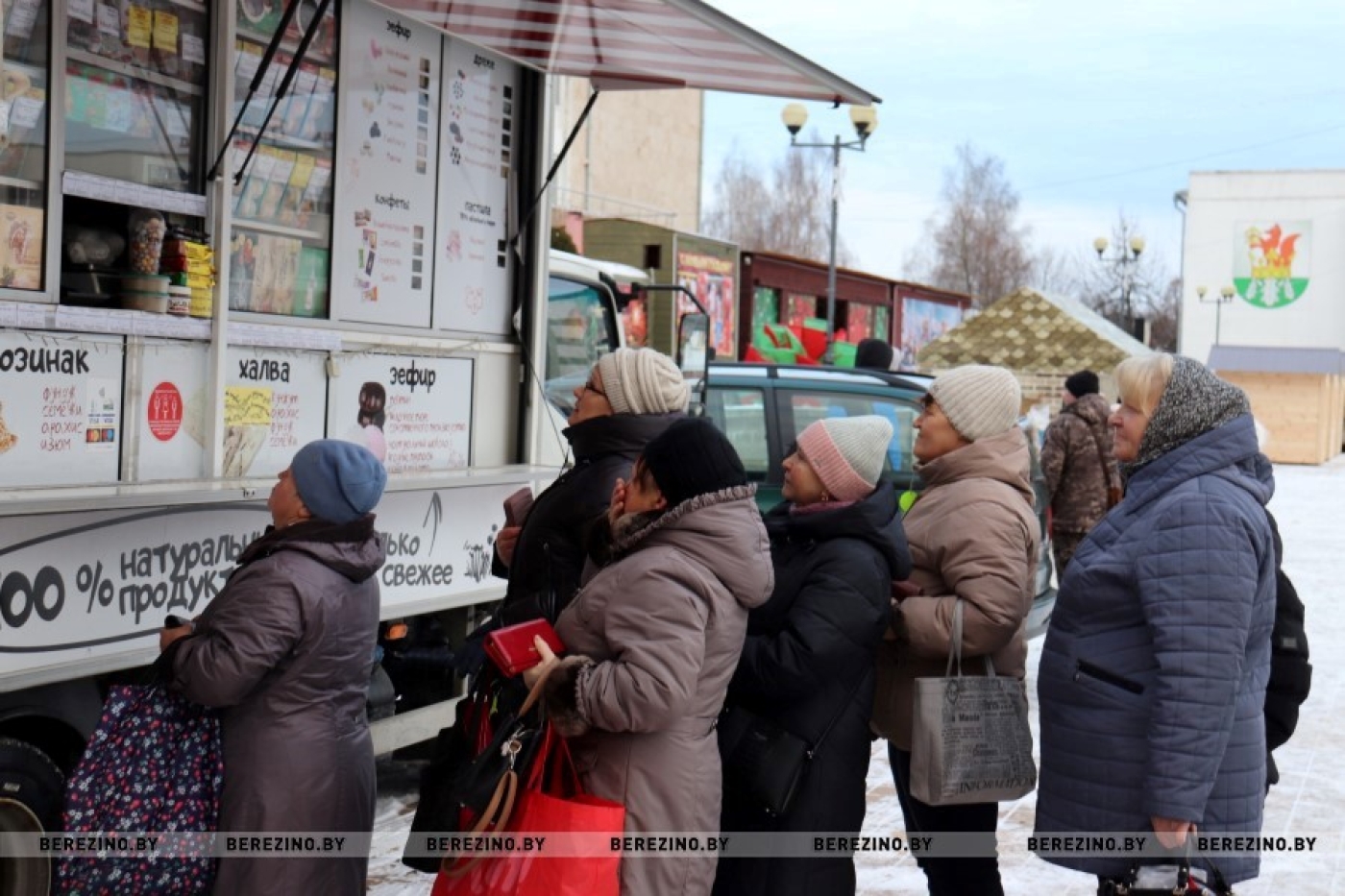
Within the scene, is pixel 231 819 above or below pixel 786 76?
below

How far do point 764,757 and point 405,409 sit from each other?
8.35 feet

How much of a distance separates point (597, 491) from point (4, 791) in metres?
1.68

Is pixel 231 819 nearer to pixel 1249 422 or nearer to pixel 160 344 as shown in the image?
pixel 160 344

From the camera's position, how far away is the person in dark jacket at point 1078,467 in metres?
9.26

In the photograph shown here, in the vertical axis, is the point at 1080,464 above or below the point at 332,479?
below

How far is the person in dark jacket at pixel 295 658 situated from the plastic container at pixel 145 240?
3.68 ft

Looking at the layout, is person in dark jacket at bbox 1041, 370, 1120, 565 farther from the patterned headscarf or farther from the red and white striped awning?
the patterned headscarf

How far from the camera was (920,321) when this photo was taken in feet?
131

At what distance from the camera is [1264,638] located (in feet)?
11.5

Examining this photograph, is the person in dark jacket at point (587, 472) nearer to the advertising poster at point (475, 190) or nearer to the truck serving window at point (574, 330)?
the advertising poster at point (475, 190)

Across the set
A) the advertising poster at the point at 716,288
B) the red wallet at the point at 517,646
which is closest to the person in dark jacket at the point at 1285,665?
the red wallet at the point at 517,646

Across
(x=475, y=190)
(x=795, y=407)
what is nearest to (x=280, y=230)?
(x=475, y=190)

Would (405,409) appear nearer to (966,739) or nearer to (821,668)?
(821,668)

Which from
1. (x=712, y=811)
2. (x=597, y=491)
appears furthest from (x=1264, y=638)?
(x=597, y=491)
